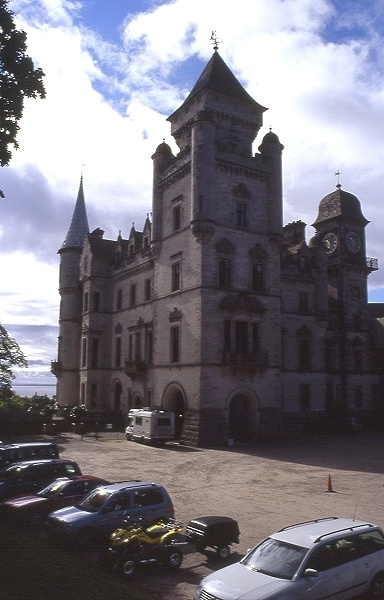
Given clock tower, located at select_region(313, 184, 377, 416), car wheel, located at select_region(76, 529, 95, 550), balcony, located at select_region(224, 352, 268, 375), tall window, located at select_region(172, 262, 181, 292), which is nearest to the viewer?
car wheel, located at select_region(76, 529, 95, 550)

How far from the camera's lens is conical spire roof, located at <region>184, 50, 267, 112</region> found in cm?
4384

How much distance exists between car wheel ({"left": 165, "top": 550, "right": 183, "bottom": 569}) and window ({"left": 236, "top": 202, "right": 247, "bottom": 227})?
3171 centimetres

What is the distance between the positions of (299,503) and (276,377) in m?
21.9

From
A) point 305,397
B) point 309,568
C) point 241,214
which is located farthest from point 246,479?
point 305,397

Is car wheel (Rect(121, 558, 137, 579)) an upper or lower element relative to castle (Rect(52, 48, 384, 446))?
lower

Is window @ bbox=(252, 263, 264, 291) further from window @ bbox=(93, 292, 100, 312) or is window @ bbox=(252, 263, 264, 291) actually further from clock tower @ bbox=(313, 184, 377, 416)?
window @ bbox=(93, 292, 100, 312)

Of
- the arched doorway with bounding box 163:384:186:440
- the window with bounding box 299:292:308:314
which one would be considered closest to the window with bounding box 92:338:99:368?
the arched doorway with bounding box 163:384:186:440

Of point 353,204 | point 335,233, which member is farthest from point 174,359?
point 353,204

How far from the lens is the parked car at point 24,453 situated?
2244 cm

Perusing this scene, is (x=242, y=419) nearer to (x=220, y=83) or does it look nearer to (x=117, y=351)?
(x=117, y=351)

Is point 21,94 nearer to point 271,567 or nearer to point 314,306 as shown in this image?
point 271,567

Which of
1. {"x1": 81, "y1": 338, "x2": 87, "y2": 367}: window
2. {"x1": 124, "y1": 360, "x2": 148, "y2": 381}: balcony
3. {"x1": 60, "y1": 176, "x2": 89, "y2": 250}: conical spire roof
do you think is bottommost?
{"x1": 124, "y1": 360, "x2": 148, "y2": 381}: balcony

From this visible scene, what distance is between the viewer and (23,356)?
161 feet

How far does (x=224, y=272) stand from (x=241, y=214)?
5.30m
